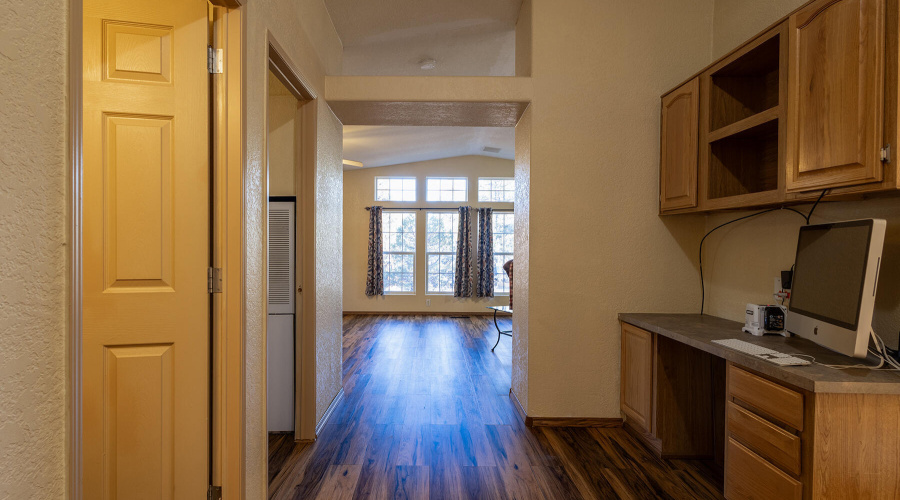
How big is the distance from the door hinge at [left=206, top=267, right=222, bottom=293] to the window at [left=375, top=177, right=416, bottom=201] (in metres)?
6.77

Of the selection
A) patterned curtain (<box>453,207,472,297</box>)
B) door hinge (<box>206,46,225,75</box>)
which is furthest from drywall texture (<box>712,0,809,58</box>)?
patterned curtain (<box>453,207,472,297</box>)

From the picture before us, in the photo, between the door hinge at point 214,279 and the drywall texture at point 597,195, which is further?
the drywall texture at point 597,195

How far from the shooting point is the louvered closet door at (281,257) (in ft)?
8.79

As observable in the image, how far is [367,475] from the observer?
2.28m

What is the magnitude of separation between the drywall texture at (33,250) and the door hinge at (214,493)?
32.6 inches

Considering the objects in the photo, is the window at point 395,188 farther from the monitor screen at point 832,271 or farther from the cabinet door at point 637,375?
the monitor screen at point 832,271

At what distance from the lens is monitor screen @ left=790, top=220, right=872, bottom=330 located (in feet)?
4.93

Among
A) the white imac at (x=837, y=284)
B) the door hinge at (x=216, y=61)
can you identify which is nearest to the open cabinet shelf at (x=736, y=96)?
the white imac at (x=837, y=284)

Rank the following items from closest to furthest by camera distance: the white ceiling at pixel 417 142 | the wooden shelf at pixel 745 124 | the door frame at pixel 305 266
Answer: the wooden shelf at pixel 745 124
the door frame at pixel 305 266
the white ceiling at pixel 417 142

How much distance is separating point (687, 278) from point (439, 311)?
223 inches

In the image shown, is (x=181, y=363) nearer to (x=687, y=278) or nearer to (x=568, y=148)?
(x=568, y=148)

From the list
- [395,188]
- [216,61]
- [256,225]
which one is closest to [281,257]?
[256,225]

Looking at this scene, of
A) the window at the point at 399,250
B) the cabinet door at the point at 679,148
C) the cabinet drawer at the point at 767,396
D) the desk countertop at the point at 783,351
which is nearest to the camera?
the desk countertop at the point at 783,351

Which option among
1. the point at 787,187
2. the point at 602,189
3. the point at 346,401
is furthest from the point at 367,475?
the point at 787,187
